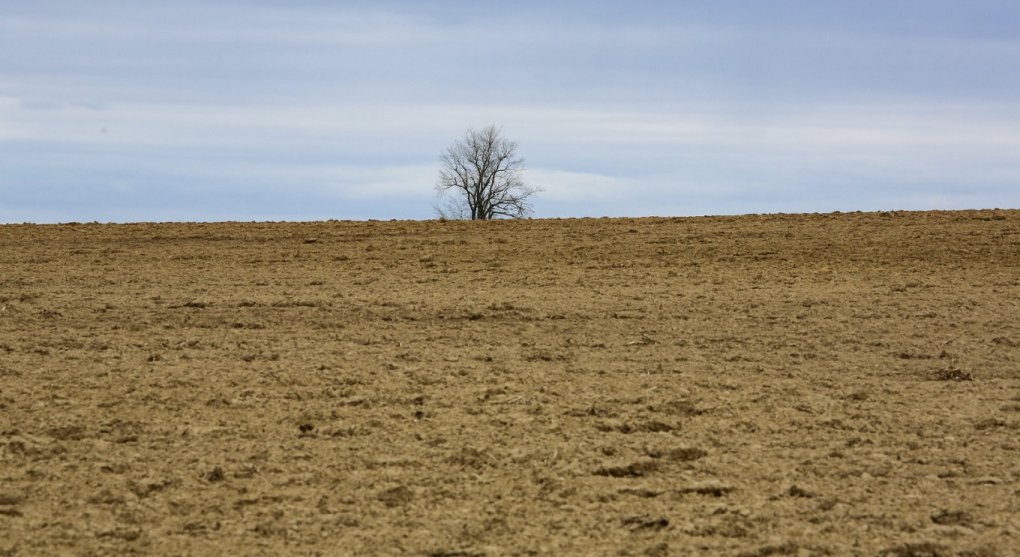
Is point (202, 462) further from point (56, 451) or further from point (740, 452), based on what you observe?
point (740, 452)

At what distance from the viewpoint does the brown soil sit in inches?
197

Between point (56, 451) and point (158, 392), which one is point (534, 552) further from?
point (158, 392)

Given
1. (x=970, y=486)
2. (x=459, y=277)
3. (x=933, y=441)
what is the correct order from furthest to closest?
(x=459, y=277) → (x=933, y=441) → (x=970, y=486)

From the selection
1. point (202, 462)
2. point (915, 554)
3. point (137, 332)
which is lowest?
point (915, 554)

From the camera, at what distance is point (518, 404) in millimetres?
6938

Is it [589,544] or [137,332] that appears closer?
[589,544]

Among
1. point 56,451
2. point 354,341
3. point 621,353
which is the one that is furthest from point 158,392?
point 621,353

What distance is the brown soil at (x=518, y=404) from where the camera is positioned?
5.01 m

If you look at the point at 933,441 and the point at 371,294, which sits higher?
the point at 371,294

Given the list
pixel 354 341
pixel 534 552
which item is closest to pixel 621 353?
pixel 354 341

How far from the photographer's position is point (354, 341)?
8.86 m

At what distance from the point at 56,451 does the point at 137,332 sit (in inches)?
131

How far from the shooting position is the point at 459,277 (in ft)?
40.0

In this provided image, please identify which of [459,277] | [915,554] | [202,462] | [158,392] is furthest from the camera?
[459,277]
